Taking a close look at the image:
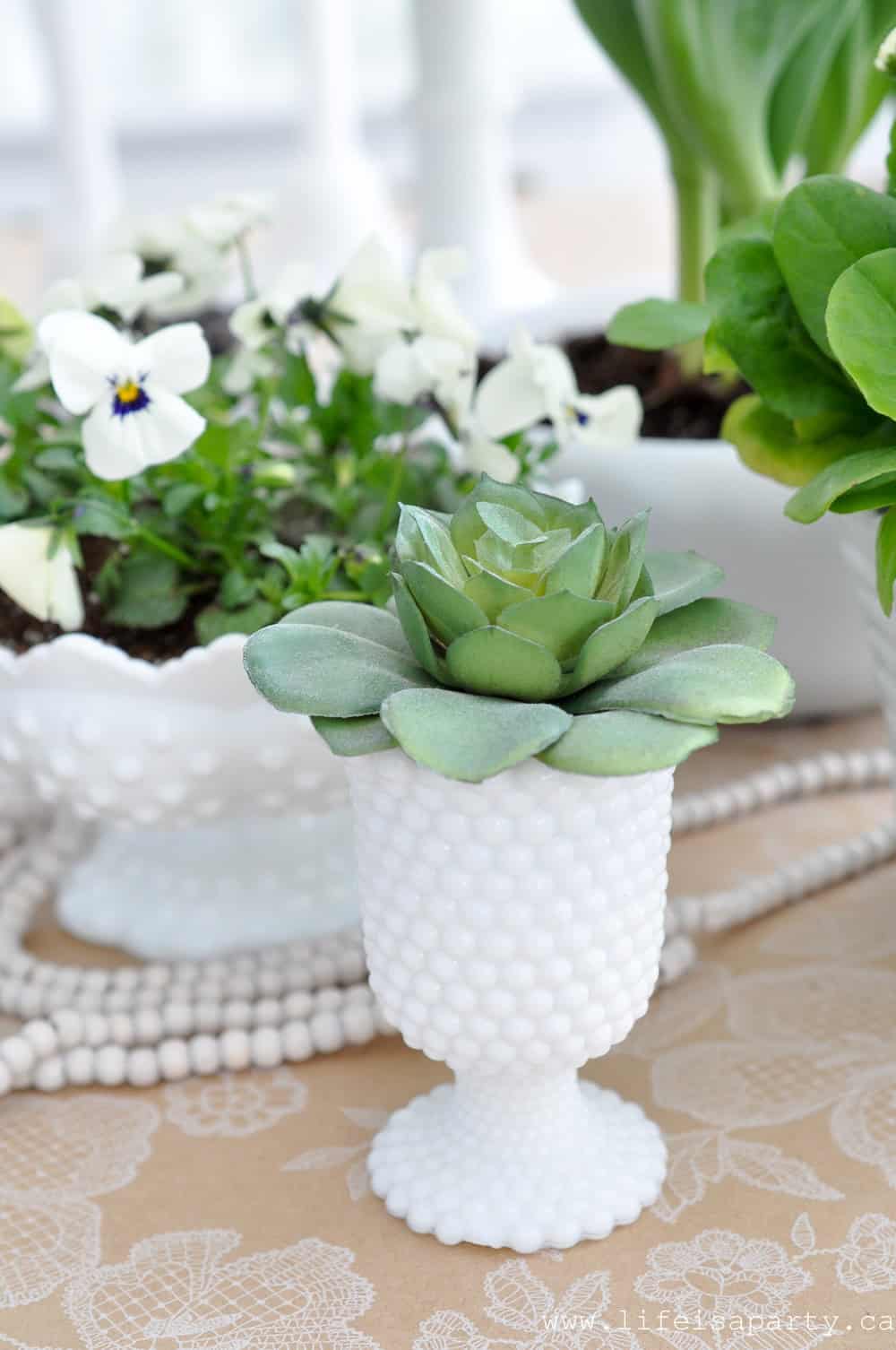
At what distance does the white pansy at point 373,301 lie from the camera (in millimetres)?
462

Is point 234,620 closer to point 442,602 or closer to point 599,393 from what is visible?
point 442,602

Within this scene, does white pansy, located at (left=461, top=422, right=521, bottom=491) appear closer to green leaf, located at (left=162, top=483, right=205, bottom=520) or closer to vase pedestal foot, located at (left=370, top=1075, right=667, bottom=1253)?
green leaf, located at (left=162, top=483, right=205, bottom=520)

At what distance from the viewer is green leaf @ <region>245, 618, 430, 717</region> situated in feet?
1.02

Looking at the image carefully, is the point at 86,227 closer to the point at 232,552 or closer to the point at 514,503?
the point at 232,552

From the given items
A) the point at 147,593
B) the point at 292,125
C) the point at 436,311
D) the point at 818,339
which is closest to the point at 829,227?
the point at 818,339

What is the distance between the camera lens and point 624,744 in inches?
11.4

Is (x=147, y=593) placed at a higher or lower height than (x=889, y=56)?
lower

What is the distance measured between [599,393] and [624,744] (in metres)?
0.40

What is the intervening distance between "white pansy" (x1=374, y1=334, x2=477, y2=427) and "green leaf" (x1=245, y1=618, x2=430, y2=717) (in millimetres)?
139

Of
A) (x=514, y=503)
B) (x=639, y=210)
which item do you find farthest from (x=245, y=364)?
(x=639, y=210)

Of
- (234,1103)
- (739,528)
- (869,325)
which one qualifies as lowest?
(234,1103)

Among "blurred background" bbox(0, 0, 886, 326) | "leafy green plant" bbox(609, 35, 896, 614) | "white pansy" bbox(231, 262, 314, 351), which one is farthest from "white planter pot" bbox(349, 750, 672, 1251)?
"blurred background" bbox(0, 0, 886, 326)

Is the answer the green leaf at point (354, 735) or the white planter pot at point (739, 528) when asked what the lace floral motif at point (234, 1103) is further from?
the white planter pot at point (739, 528)

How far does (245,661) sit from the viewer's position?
0.32 metres
